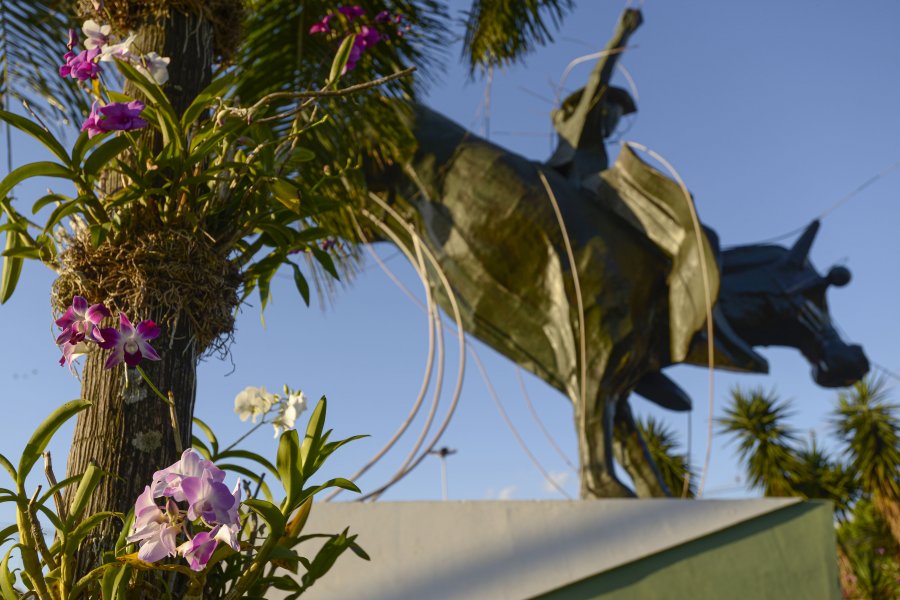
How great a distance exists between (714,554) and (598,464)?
67.9 inches

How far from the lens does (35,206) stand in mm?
1713

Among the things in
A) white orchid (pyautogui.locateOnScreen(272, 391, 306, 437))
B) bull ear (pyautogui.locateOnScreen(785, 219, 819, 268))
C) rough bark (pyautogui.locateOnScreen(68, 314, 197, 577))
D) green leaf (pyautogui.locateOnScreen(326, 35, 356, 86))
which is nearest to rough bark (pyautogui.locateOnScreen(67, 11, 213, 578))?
rough bark (pyautogui.locateOnScreen(68, 314, 197, 577))

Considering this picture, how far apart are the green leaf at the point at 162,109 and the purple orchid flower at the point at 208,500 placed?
73 cm

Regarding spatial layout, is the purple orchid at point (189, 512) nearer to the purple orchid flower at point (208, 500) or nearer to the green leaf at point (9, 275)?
the purple orchid flower at point (208, 500)

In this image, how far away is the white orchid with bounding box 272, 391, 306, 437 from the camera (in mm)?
1862

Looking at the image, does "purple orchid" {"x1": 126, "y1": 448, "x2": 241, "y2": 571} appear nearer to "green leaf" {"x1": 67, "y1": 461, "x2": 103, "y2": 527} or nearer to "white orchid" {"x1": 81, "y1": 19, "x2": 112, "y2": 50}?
"green leaf" {"x1": 67, "y1": 461, "x2": 103, "y2": 527}

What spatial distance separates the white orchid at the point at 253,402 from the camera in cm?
189

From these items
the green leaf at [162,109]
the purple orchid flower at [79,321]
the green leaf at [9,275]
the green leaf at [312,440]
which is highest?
the green leaf at [162,109]

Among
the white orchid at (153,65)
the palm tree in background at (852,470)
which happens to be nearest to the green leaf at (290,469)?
the white orchid at (153,65)

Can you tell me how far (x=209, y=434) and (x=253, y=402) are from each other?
0.12m

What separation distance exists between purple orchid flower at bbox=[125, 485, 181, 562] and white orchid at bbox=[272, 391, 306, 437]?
542mm

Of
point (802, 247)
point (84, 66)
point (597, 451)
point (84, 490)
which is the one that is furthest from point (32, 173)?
point (802, 247)

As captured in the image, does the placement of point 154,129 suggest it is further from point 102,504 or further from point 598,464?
point 598,464

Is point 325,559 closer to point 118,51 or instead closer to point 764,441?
point 118,51
